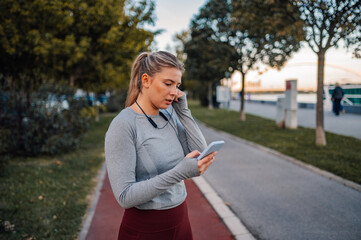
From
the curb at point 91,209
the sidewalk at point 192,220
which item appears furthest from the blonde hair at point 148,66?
the curb at point 91,209

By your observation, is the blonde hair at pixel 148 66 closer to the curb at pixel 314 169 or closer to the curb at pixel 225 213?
the curb at pixel 225 213

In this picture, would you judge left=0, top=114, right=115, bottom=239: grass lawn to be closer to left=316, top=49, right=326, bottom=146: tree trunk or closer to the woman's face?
the woman's face

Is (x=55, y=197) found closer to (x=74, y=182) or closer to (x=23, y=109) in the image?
(x=74, y=182)


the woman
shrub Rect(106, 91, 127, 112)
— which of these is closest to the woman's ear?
the woman

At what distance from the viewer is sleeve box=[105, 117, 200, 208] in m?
1.39

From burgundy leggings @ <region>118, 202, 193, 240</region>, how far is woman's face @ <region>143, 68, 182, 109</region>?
2.10 ft

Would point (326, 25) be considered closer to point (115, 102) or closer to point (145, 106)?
point (145, 106)

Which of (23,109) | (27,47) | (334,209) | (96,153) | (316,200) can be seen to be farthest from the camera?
(27,47)

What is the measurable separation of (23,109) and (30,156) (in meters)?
1.31

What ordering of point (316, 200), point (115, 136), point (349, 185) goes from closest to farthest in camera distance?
point (115, 136), point (316, 200), point (349, 185)

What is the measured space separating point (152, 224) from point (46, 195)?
3852 mm

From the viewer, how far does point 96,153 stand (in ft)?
27.8

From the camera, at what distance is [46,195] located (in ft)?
15.5

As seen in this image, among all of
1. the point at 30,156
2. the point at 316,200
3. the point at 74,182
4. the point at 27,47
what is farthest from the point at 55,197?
the point at 27,47
